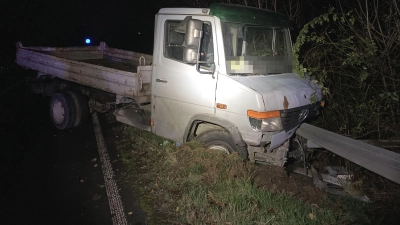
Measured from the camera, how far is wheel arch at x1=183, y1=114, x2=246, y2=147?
436 centimetres

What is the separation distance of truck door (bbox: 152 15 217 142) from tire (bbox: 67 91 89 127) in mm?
2542

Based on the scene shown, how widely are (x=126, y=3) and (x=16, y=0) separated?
6.10 m

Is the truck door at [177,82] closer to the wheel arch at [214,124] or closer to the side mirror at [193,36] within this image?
the wheel arch at [214,124]

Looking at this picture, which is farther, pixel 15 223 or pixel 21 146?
pixel 21 146

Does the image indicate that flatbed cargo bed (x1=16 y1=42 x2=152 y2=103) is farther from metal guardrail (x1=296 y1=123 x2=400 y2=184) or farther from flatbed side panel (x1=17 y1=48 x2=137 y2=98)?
metal guardrail (x1=296 y1=123 x2=400 y2=184)

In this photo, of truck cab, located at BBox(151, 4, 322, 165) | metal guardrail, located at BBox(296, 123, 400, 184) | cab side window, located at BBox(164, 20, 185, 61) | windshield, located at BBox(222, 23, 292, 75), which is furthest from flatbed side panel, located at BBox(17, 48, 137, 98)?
metal guardrail, located at BBox(296, 123, 400, 184)

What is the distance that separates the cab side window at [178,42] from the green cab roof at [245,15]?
237mm

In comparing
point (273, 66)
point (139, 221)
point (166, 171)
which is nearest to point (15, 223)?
point (139, 221)

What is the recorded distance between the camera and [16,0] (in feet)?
56.5

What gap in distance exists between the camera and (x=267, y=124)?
13.6 ft

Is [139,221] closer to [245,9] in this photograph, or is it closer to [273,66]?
[273,66]

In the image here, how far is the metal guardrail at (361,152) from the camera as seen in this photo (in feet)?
11.4

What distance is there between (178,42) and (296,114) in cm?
208

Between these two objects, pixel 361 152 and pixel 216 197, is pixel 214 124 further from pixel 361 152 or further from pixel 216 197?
pixel 361 152
